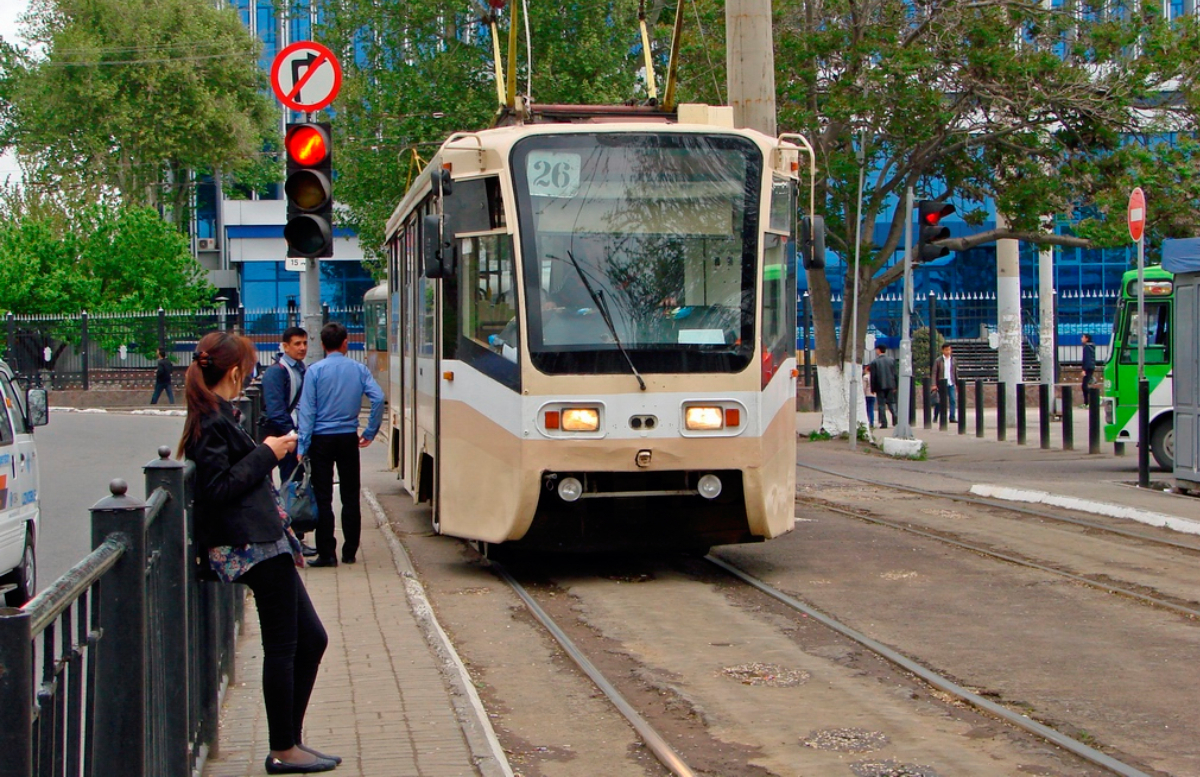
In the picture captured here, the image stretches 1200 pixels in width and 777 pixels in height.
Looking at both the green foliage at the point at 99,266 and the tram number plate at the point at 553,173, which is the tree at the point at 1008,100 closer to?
the tram number plate at the point at 553,173

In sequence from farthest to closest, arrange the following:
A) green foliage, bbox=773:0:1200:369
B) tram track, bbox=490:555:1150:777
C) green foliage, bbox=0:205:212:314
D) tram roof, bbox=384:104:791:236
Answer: green foliage, bbox=0:205:212:314 < green foliage, bbox=773:0:1200:369 < tram roof, bbox=384:104:791:236 < tram track, bbox=490:555:1150:777

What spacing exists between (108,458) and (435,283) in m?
14.3

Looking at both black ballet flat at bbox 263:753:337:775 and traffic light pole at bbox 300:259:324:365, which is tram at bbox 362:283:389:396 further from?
black ballet flat at bbox 263:753:337:775

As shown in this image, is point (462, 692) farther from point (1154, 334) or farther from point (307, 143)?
point (1154, 334)

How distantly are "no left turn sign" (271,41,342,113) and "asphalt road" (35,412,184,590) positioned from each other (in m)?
3.36

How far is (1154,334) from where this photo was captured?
19.9m

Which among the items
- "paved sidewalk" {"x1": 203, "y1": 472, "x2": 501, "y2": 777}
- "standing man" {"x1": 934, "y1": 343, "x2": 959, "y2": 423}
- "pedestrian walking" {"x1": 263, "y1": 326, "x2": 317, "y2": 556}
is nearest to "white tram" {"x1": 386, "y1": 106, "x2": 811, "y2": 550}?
"paved sidewalk" {"x1": 203, "y1": 472, "x2": 501, "y2": 777}

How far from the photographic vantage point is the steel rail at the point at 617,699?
5676 mm

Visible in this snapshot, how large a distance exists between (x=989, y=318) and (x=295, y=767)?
125 ft

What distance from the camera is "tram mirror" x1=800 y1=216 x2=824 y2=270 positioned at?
10.5 m

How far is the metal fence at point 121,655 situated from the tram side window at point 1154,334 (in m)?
16.7

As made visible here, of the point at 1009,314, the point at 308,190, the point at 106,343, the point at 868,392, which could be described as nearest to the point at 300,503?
the point at 308,190

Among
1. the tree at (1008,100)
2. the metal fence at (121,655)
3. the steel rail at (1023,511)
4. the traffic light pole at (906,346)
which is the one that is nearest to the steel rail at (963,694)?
the metal fence at (121,655)

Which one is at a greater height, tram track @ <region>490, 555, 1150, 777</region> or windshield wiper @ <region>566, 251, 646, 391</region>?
windshield wiper @ <region>566, 251, 646, 391</region>
